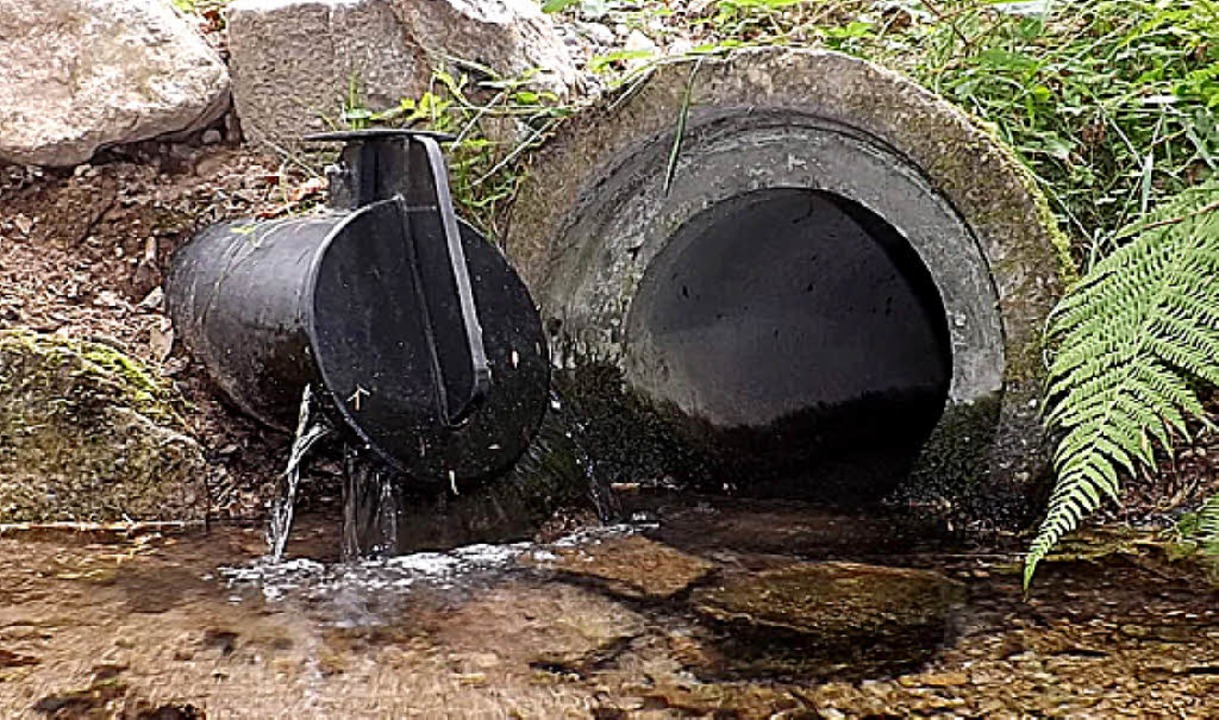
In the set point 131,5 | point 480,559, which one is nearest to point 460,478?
point 480,559

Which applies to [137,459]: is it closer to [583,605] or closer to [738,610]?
[583,605]

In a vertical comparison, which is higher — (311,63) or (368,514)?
(311,63)

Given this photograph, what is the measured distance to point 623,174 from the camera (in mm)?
3553

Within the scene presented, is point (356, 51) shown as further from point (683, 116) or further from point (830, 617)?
point (830, 617)

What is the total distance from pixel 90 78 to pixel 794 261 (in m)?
2.49

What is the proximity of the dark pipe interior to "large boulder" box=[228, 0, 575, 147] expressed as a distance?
78 centimetres

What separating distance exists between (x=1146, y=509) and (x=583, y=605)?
4.91 feet

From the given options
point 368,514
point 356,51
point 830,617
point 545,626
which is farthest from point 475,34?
point 830,617

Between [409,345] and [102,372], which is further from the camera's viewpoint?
[102,372]

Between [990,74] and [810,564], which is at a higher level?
[990,74]

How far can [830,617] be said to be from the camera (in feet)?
8.14

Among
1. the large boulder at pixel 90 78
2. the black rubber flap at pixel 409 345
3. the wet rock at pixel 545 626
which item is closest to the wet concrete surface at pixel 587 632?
the wet rock at pixel 545 626

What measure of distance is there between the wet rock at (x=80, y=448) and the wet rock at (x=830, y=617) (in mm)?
1487

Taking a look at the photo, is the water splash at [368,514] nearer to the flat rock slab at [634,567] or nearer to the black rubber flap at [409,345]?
the black rubber flap at [409,345]
